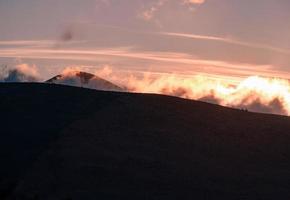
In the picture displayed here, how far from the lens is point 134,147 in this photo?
58.4 m

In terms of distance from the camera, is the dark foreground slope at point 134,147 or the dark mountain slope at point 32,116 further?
the dark mountain slope at point 32,116

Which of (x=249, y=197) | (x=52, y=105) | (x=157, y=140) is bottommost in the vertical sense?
(x=249, y=197)

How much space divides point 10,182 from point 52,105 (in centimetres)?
A: 2654

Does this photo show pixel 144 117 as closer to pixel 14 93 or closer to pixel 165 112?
pixel 165 112

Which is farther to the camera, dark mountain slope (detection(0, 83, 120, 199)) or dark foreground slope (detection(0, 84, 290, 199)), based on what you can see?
dark mountain slope (detection(0, 83, 120, 199))

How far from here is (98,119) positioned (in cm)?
6638

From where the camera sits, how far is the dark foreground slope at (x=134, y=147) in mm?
47438

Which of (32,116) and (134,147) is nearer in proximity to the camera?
(134,147)

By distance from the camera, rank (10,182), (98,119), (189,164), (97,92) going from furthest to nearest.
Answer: (97,92) < (98,119) < (189,164) < (10,182)

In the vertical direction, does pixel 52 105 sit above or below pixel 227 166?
above

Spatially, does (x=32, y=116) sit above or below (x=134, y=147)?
above

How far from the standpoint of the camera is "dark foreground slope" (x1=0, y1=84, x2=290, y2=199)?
47.4 meters

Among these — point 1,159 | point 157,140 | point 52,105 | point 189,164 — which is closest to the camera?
point 1,159

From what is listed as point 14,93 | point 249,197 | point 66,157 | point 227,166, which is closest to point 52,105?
point 14,93
